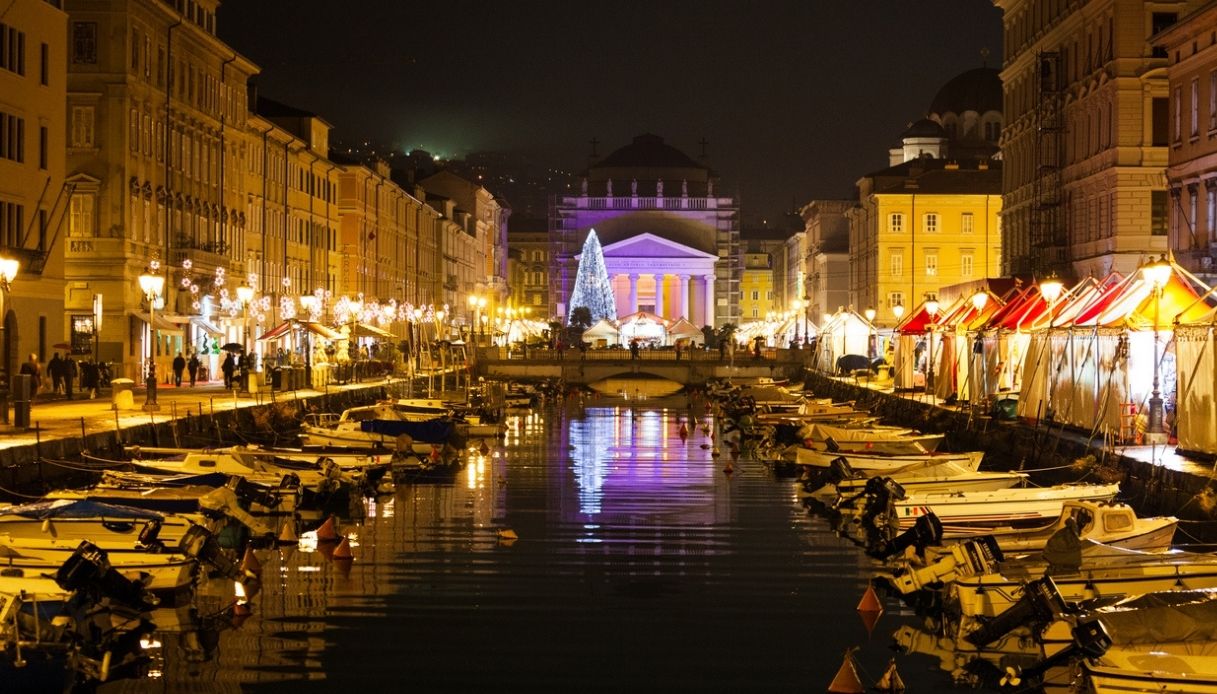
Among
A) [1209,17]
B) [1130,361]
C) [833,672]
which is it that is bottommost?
[833,672]

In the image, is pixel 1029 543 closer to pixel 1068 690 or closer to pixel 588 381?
pixel 1068 690

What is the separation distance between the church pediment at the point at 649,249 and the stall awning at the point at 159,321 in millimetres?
126939

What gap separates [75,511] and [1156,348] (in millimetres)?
21724

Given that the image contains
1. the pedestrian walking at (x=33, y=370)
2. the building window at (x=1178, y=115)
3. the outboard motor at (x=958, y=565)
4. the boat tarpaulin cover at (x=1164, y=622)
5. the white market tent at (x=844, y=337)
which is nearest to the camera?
the boat tarpaulin cover at (x=1164, y=622)

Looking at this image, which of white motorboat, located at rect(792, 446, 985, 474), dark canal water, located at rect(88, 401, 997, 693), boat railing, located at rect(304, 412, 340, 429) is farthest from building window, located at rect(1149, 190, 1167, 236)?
boat railing, located at rect(304, 412, 340, 429)

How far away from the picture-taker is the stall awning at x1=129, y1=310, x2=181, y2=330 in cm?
6550

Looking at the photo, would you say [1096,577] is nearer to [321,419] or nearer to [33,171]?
[321,419]

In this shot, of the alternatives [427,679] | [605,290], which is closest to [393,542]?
[427,679]

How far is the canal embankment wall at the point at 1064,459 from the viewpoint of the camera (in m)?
28.9

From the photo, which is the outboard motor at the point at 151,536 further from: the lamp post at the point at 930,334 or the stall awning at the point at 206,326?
the stall awning at the point at 206,326

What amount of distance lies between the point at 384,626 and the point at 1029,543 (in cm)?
922

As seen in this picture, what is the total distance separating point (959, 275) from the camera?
127938 mm

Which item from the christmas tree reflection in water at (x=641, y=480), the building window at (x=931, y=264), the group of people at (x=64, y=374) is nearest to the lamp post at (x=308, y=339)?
the christmas tree reflection in water at (x=641, y=480)

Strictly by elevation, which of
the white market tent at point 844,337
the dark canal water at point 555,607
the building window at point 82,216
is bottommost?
the dark canal water at point 555,607
